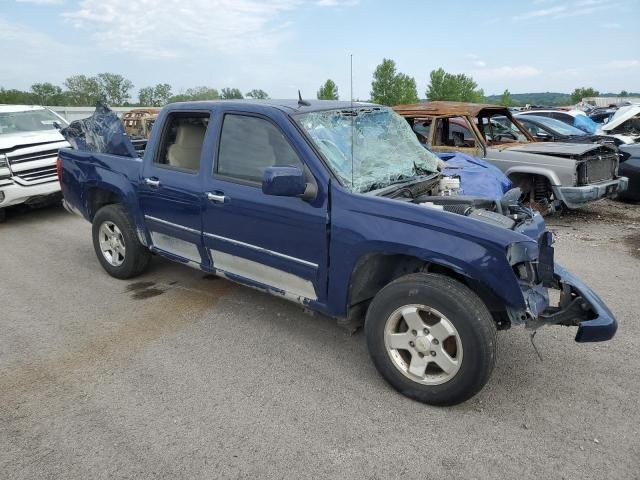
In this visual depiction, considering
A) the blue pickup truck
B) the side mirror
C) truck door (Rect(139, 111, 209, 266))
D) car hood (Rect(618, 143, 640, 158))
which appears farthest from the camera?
car hood (Rect(618, 143, 640, 158))

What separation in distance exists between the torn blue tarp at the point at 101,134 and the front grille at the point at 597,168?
6019mm

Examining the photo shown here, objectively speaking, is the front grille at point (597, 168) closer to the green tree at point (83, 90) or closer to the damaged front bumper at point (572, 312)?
the damaged front bumper at point (572, 312)

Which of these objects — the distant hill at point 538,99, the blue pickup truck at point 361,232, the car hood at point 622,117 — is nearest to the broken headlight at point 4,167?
the blue pickup truck at point 361,232

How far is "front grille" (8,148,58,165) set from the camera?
7.72m

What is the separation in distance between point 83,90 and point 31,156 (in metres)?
53.3

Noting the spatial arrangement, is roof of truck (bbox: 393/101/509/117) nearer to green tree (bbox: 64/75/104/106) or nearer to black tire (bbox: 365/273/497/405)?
black tire (bbox: 365/273/497/405)

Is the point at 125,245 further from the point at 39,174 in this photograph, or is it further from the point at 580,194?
the point at 580,194

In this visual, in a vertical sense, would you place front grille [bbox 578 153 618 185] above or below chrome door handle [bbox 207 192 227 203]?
below

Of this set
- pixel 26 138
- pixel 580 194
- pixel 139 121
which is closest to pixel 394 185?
pixel 580 194

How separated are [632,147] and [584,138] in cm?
79

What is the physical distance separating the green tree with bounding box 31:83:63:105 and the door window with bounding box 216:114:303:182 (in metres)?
54.9

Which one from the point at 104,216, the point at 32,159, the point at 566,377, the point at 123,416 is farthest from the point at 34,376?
the point at 32,159

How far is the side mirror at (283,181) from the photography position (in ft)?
10.1

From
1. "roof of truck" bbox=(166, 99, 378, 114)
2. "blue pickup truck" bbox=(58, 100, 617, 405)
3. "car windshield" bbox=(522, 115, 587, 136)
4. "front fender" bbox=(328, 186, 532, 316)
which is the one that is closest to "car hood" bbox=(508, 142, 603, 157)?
"car windshield" bbox=(522, 115, 587, 136)
